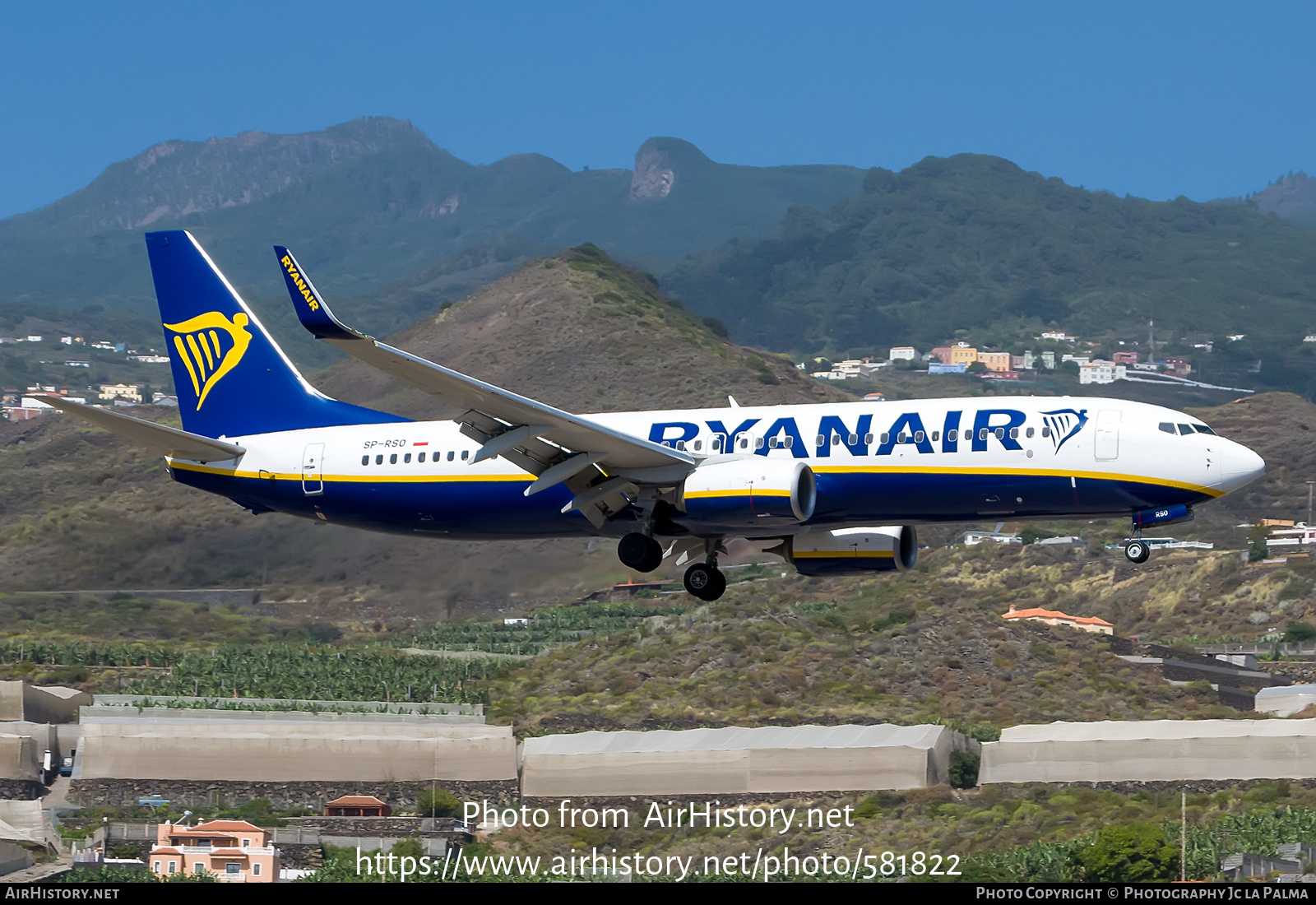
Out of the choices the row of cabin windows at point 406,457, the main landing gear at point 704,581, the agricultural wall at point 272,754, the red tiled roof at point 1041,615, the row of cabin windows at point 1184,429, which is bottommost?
the agricultural wall at point 272,754

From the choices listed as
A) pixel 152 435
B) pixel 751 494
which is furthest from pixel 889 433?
pixel 152 435

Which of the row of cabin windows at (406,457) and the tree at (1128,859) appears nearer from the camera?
the row of cabin windows at (406,457)

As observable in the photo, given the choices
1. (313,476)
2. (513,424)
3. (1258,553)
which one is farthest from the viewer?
(1258,553)

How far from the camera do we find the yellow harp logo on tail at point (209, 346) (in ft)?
169

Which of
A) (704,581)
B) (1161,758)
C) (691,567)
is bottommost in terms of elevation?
(1161,758)

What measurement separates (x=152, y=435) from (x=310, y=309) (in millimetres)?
9388

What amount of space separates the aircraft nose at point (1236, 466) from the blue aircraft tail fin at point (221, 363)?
22.5 m

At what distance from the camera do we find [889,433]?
4297 cm

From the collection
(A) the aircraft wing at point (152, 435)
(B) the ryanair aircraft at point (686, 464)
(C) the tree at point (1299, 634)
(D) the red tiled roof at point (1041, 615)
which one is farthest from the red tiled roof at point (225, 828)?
(C) the tree at point (1299, 634)

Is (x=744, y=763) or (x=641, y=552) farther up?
(x=641, y=552)

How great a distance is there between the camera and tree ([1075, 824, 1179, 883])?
74.5 metres

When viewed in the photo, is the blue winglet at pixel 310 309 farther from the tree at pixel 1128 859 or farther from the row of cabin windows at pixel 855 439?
the tree at pixel 1128 859

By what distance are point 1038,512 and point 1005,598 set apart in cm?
10731

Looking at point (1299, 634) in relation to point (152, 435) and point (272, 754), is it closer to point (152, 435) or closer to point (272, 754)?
point (272, 754)
